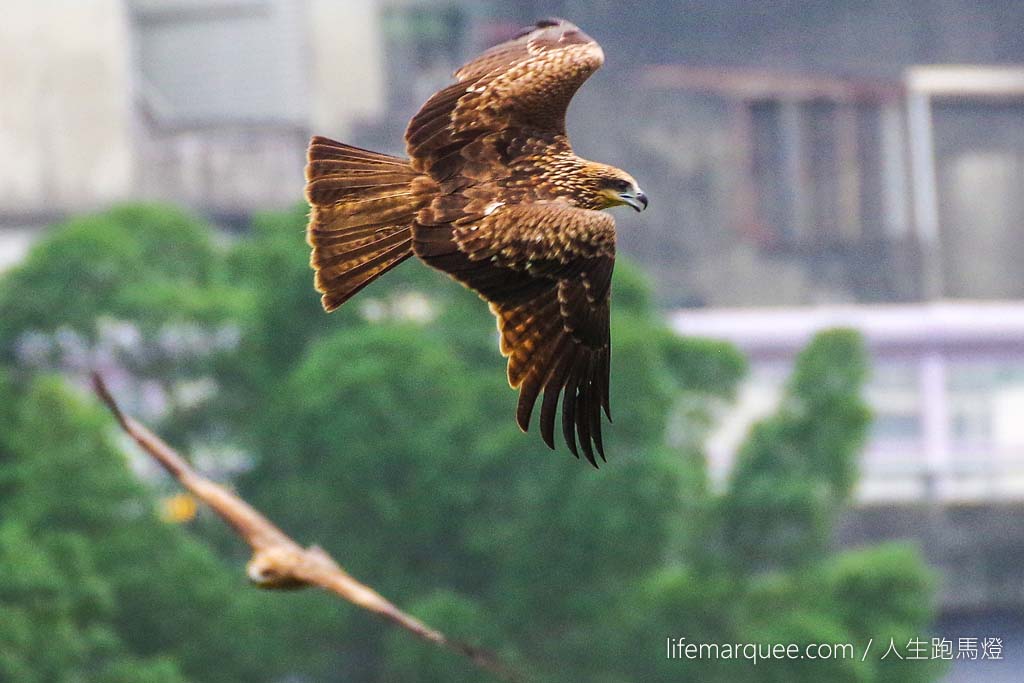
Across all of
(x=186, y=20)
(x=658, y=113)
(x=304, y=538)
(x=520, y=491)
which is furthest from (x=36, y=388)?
(x=658, y=113)

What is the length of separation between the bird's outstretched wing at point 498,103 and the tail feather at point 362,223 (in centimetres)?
13

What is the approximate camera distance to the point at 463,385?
2961cm

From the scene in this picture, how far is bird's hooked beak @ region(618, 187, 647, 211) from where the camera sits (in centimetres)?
772

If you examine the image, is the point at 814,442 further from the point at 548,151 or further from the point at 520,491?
the point at 548,151

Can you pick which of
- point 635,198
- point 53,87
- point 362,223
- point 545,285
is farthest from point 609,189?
point 53,87

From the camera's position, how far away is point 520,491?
29.1 m

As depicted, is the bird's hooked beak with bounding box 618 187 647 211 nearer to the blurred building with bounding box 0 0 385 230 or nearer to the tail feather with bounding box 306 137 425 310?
the tail feather with bounding box 306 137 425 310

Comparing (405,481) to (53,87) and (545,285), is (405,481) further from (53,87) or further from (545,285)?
(545,285)

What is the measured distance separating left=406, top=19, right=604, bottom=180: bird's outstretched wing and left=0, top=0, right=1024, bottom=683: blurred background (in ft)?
56.4

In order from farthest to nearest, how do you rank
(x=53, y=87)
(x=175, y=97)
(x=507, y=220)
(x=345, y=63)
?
(x=345, y=63) < (x=175, y=97) < (x=53, y=87) < (x=507, y=220)

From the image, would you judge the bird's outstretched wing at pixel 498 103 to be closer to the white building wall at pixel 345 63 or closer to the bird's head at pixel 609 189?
the bird's head at pixel 609 189

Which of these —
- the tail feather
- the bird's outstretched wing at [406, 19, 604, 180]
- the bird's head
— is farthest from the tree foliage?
the bird's head

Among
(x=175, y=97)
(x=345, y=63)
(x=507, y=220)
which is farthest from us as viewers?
(x=345, y=63)

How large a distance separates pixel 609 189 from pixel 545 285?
1.62ft
